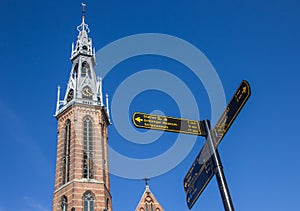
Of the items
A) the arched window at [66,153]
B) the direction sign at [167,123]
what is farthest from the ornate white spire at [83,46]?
the direction sign at [167,123]

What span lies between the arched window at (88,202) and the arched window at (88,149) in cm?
159

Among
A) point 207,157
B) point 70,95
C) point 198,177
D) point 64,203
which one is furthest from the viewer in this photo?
point 70,95

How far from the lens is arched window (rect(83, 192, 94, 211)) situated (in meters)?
26.0

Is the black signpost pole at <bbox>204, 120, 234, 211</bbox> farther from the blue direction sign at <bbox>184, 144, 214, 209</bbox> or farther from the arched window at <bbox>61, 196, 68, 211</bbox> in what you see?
the arched window at <bbox>61, 196, 68, 211</bbox>

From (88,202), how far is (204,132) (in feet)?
74.3

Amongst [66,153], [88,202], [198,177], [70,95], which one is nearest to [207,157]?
[198,177]

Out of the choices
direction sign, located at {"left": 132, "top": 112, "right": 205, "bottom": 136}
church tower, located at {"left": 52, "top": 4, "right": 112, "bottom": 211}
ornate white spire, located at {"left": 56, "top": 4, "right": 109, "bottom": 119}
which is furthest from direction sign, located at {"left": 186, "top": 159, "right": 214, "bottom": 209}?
ornate white spire, located at {"left": 56, "top": 4, "right": 109, "bottom": 119}

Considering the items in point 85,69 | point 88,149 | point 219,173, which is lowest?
point 219,173

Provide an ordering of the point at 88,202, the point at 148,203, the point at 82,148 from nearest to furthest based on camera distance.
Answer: the point at 88,202 < the point at 148,203 < the point at 82,148

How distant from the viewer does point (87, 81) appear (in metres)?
34.6

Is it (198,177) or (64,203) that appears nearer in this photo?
(198,177)

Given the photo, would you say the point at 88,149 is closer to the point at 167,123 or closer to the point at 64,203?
the point at 64,203

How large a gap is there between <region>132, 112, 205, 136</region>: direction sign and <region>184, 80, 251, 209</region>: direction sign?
301mm

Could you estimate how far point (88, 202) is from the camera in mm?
26344
